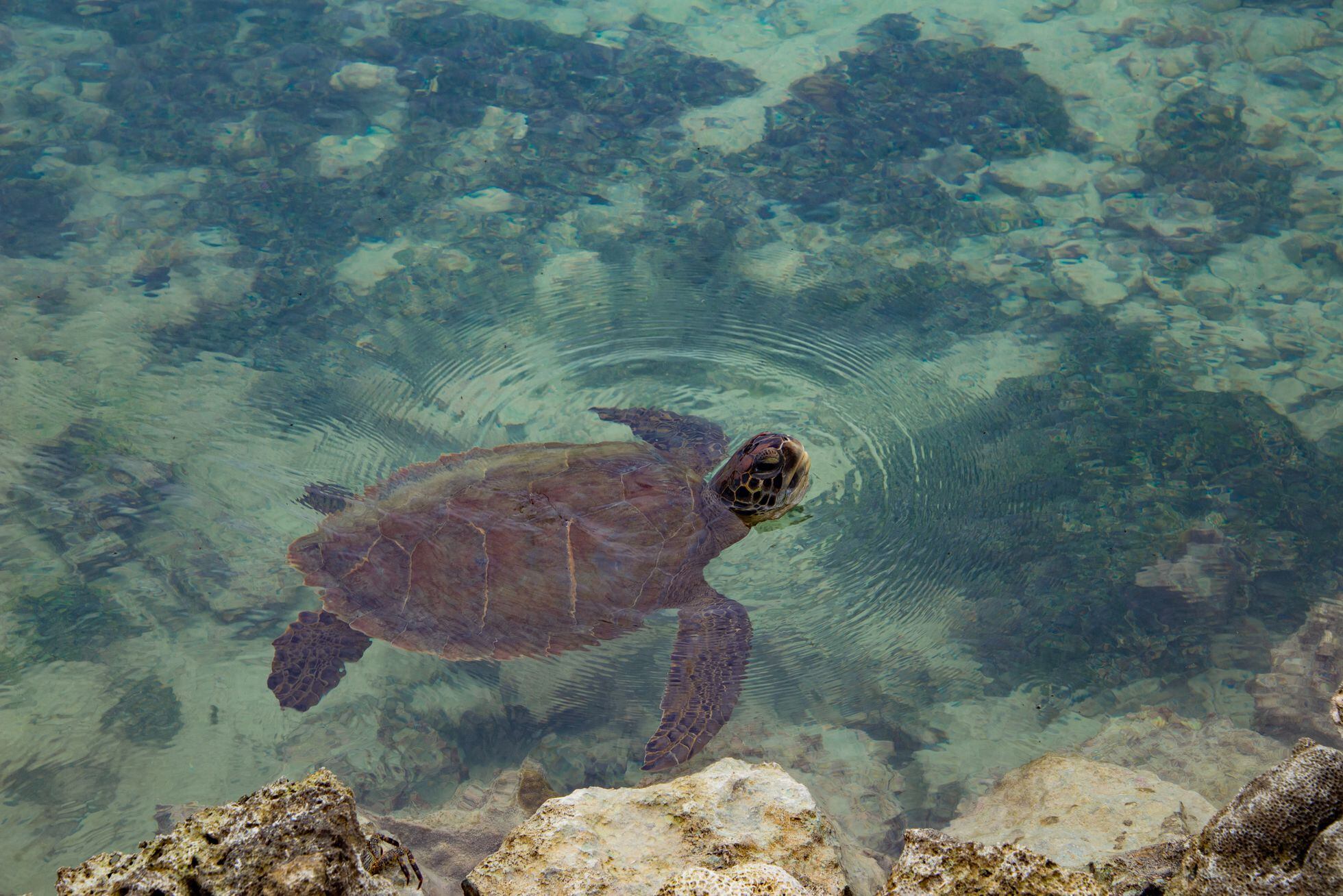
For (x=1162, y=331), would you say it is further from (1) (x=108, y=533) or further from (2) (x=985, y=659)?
(1) (x=108, y=533)

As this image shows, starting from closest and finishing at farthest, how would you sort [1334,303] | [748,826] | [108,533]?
[748,826] < [108,533] < [1334,303]

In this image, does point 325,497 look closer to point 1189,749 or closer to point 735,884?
point 735,884

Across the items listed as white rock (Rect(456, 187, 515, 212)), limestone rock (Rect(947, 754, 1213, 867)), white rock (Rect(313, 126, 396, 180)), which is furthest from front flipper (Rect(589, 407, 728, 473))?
white rock (Rect(313, 126, 396, 180))

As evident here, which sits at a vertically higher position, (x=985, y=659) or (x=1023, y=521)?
(x=1023, y=521)

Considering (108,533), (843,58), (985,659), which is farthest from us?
(843,58)

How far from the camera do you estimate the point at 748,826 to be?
1981 millimetres

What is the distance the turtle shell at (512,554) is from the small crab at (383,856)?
1.86 meters

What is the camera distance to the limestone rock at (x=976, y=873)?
1461 mm

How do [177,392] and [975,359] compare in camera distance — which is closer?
[177,392]

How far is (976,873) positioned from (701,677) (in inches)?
83.9

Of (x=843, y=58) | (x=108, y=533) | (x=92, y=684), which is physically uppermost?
(x=843, y=58)

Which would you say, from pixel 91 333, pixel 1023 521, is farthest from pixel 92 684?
pixel 1023 521

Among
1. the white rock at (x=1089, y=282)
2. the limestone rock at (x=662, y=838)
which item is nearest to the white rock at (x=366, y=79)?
the white rock at (x=1089, y=282)

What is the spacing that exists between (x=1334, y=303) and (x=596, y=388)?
5065 mm
